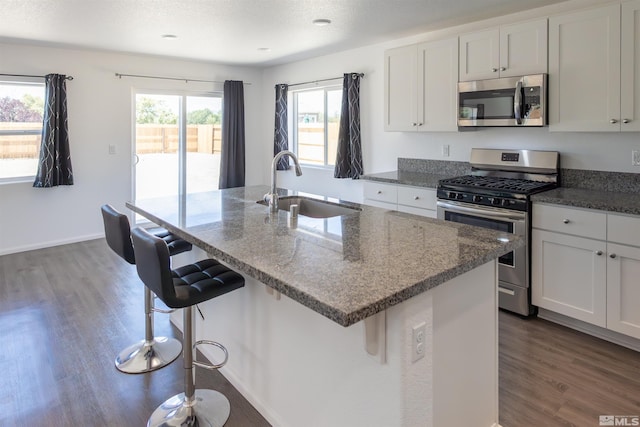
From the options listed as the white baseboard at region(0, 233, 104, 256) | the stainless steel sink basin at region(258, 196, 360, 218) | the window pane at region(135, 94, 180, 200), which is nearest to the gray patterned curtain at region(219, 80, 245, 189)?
the window pane at region(135, 94, 180, 200)

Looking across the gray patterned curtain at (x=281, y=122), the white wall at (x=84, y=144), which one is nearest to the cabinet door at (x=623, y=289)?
the gray patterned curtain at (x=281, y=122)

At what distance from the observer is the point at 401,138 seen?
4676 millimetres

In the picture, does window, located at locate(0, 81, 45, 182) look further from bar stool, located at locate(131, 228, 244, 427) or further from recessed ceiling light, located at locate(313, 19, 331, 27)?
bar stool, located at locate(131, 228, 244, 427)

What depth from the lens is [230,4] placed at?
3385 mm

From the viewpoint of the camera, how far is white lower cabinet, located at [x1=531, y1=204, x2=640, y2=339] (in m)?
2.58

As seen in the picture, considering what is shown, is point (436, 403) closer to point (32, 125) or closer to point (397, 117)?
point (397, 117)

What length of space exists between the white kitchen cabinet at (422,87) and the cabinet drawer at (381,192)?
0.62m

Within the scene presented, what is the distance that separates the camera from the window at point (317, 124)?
565 centimetres

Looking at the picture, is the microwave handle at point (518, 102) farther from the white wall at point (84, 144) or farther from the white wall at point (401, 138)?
the white wall at point (84, 144)

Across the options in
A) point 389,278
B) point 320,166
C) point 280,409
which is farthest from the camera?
point 320,166

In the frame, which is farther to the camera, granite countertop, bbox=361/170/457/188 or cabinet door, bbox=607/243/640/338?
granite countertop, bbox=361/170/457/188

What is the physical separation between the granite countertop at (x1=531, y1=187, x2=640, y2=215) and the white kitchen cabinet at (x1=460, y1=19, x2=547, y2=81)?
3.07 feet

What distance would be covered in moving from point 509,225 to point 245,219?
1.97m

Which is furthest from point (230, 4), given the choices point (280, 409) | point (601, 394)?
point (601, 394)
